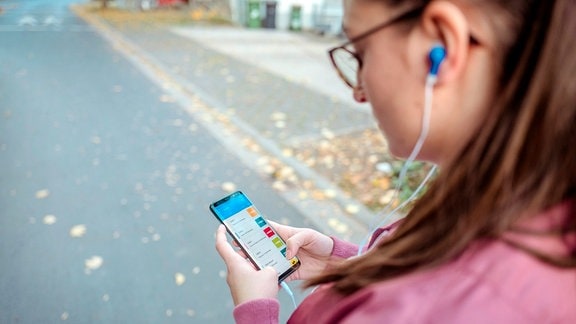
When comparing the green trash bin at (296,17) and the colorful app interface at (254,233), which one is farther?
the green trash bin at (296,17)

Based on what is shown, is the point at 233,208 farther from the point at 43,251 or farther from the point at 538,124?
the point at 43,251

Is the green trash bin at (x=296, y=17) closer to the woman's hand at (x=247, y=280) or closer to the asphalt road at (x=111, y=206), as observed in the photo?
the asphalt road at (x=111, y=206)

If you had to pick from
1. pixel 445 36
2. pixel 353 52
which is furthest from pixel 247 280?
pixel 445 36

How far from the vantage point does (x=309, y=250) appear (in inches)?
52.5

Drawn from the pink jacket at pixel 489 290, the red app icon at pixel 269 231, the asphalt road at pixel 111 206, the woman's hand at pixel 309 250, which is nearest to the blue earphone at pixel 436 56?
the pink jacket at pixel 489 290

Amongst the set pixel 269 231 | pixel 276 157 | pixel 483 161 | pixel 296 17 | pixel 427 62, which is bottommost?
pixel 296 17

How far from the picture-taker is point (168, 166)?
416cm

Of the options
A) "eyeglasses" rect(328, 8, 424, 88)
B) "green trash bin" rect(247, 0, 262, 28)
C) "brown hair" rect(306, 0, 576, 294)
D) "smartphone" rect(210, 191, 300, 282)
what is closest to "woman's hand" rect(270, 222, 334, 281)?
"smartphone" rect(210, 191, 300, 282)

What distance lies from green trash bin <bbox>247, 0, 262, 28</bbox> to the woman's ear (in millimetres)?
13904

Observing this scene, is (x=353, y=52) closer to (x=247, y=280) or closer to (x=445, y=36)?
(x=445, y=36)

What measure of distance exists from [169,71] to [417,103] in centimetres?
741

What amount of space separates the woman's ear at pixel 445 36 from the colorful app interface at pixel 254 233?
0.80 meters

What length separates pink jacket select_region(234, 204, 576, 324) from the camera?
598mm

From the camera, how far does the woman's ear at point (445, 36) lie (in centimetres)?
61
